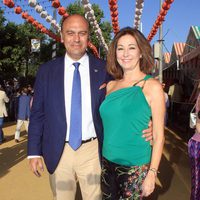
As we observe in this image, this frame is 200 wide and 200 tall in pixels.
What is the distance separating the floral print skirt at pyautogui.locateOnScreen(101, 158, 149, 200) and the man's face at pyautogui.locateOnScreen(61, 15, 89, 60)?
3.03ft

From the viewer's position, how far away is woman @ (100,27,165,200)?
2441 mm

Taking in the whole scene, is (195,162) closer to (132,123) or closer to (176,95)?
(132,123)

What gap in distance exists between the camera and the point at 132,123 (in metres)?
2.46

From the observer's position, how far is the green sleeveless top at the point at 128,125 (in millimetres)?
2449

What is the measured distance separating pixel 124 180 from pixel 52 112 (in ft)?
2.66

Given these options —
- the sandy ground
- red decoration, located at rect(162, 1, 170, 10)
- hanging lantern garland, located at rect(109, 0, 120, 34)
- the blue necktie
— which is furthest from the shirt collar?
red decoration, located at rect(162, 1, 170, 10)

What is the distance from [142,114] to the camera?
2.45m

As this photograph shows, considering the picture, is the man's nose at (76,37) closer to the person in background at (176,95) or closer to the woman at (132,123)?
the woman at (132,123)

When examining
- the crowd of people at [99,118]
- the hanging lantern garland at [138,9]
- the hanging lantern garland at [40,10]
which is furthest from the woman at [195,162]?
the hanging lantern garland at [40,10]

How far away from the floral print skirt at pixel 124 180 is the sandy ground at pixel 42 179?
2369 mm

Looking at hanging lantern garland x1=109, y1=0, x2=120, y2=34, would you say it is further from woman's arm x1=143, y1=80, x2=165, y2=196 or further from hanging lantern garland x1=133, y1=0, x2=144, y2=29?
woman's arm x1=143, y1=80, x2=165, y2=196

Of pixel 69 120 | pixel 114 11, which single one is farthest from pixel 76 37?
pixel 114 11

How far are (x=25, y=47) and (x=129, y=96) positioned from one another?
22.8m

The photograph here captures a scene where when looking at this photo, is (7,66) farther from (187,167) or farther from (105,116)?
(105,116)
